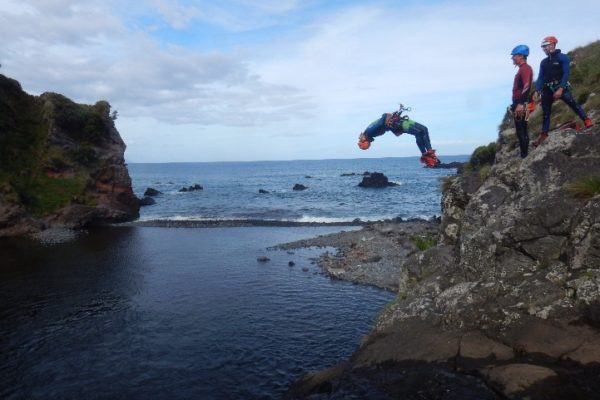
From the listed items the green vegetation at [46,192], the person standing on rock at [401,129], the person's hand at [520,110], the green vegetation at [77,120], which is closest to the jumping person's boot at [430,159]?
the person standing on rock at [401,129]

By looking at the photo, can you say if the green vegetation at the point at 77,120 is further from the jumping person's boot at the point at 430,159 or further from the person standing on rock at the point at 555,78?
the person standing on rock at the point at 555,78

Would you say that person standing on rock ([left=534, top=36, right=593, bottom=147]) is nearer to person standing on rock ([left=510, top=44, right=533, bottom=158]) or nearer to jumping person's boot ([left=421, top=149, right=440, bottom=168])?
person standing on rock ([left=510, top=44, right=533, bottom=158])

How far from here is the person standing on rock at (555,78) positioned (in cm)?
1295

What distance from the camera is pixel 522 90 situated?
13.1 meters

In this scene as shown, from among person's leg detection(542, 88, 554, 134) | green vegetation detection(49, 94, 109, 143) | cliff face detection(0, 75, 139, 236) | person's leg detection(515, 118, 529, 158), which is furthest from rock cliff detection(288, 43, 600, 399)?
green vegetation detection(49, 94, 109, 143)

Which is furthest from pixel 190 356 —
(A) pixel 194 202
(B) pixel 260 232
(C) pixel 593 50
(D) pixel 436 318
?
(A) pixel 194 202

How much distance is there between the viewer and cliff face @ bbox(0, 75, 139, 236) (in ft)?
153

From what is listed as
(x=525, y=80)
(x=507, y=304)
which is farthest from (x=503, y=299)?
(x=525, y=80)

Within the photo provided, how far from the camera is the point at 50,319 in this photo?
21.2 metres

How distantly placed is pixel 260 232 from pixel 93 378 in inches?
1293

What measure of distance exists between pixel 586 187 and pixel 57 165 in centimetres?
5411

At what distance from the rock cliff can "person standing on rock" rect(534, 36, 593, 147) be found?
1.23 meters

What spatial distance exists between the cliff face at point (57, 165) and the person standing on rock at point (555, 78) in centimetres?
4630

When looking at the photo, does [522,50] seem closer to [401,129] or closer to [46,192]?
[401,129]
